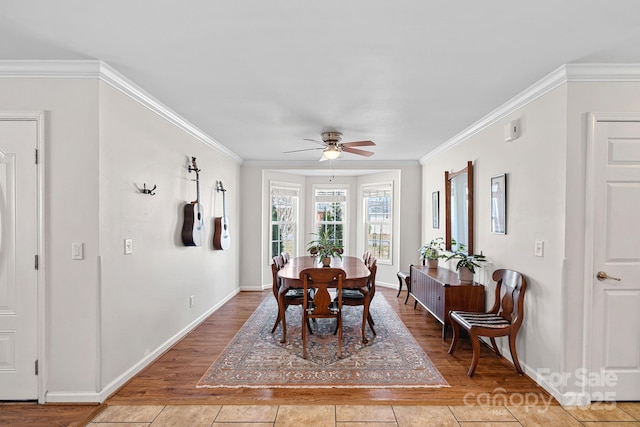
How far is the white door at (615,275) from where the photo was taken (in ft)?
7.86

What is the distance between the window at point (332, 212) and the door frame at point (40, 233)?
4958 mm

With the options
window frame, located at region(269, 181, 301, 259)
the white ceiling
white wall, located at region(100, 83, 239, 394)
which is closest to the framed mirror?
the white ceiling

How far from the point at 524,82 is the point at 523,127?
0.45 metres

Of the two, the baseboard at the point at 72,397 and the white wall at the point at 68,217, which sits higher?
the white wall at the point at 68,217

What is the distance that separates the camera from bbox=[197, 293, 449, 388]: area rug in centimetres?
271

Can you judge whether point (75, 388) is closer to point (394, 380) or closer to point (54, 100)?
point (54, 100)

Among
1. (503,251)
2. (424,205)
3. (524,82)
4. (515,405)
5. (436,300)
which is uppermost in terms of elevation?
(524,82)

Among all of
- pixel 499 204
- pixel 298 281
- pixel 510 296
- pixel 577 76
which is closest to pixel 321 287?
pixel 298 281

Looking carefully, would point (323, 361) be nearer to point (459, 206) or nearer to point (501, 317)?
point (501, 317)

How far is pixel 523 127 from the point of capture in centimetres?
289

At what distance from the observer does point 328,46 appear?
6.72 ft

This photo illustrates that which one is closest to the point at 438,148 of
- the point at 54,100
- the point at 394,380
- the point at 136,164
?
the point at 394,380

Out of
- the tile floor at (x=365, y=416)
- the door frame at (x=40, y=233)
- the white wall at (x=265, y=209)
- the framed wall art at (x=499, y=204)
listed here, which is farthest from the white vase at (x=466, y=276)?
the door frame at (x=40, y=233)

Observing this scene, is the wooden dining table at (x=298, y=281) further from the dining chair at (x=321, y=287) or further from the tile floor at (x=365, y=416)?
the tile floor at (x=365, y=416)
